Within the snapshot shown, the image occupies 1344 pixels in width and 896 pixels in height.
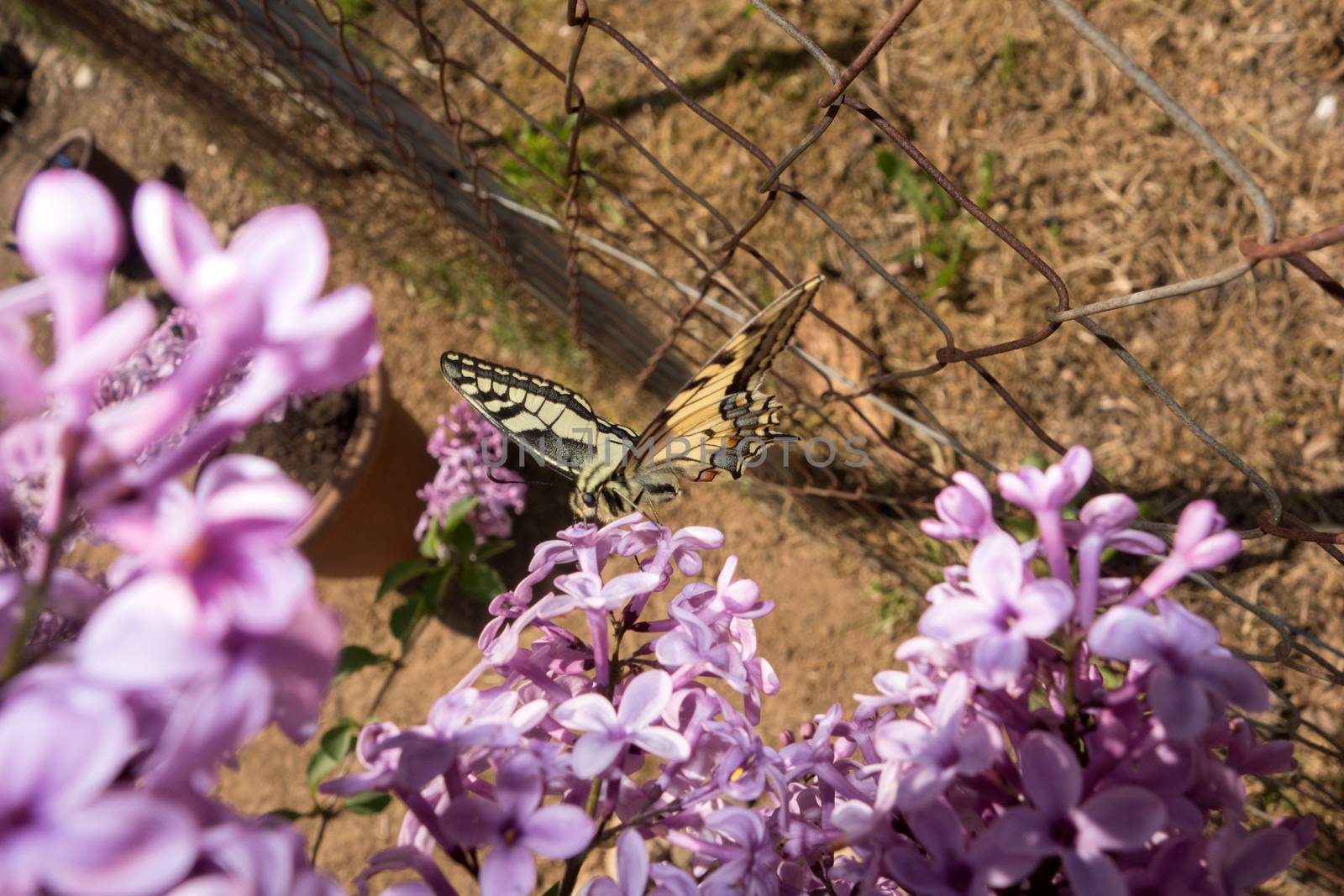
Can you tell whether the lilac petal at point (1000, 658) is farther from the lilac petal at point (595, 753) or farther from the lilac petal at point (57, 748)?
the lilac petal at point (57, 748)

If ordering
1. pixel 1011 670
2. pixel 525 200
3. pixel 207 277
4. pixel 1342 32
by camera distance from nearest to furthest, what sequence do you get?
1. pixel 207 277
2. pixel 1011 670
3. pixel 1342 32
4. pixel 525 200

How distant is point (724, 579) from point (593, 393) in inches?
84.2

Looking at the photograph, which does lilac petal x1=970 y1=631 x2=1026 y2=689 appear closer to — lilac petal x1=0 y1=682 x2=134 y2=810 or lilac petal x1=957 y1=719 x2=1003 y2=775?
lilac petal x1=957 y1=719 x2=1003 y2=775

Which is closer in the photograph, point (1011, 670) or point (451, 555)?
point (1011, 670)

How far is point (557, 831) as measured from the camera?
690 mm

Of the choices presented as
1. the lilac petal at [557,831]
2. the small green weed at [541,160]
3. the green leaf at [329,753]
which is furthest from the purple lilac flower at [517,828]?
the small green weed at [541,160]

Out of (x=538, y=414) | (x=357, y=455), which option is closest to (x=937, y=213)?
(x=538, y=414)

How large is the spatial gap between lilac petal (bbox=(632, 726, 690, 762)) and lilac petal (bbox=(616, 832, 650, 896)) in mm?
66

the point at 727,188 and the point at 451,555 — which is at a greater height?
the point at 727,188

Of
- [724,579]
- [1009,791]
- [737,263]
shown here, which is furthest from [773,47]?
[1009,791]

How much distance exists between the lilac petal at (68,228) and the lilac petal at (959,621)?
562 mm

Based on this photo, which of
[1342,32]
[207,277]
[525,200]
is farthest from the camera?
[525,200]

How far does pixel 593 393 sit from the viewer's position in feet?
10.1

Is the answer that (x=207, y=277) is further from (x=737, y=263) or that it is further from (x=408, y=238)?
(x=408, y=238)
